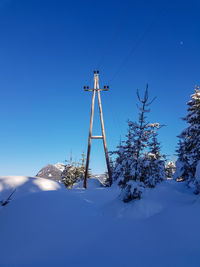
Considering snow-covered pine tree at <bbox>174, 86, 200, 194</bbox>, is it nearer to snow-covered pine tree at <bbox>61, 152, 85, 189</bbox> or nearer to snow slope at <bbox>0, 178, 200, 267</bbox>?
snow slope at <bbox>0, 178, 200, 267</bbox>

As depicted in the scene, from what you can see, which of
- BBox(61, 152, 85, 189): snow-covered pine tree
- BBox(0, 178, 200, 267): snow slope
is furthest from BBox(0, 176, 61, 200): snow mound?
BBox(61, 152, 85, 189): snow-covered pine tree

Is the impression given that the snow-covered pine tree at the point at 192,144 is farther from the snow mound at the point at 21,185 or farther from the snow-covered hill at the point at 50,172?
the snow-covered hill at the point at 50,172

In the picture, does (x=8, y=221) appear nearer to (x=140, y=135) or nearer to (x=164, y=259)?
(x=164, y=259)

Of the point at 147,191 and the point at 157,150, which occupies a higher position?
the point at 157,150

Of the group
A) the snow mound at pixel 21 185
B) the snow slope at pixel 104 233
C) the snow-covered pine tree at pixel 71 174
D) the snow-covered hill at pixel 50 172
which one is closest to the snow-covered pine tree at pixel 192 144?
the snow slope at pixel 104 233

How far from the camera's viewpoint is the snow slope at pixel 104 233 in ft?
11.9

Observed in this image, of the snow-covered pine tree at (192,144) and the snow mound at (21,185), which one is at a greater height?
the snow-covered pine tree at (192,144)

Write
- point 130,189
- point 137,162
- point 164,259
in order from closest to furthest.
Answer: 1. point 164,259
2. point 130,189
3. point 137,162

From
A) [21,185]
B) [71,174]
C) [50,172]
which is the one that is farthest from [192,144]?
[50,172]

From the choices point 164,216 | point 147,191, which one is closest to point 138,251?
point 164,216

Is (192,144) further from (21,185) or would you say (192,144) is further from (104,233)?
(21,185)

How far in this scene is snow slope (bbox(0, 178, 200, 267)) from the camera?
3.63 m

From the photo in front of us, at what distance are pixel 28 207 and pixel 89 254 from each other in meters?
3.72

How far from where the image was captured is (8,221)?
5727mm
